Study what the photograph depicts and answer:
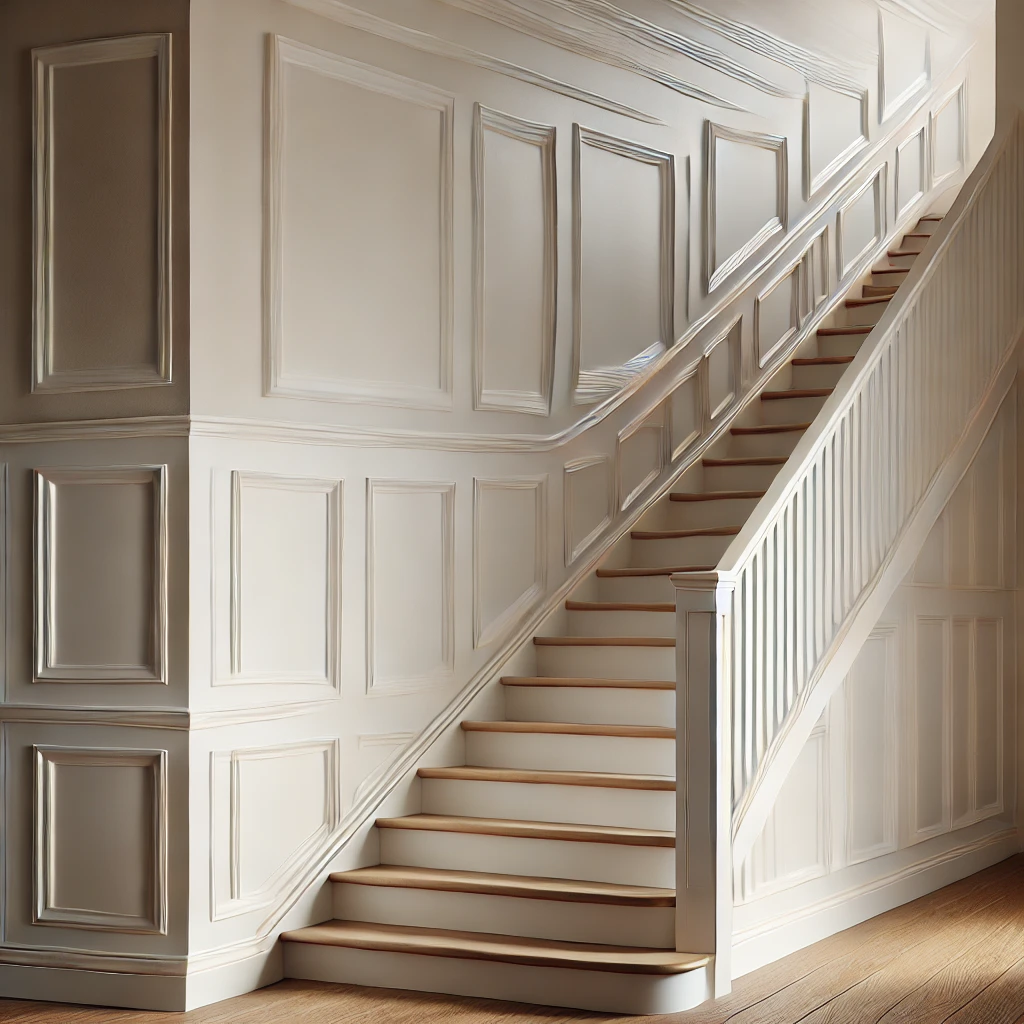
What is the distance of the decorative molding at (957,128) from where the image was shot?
8883 mm

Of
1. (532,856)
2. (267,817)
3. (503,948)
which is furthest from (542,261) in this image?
(503,948)

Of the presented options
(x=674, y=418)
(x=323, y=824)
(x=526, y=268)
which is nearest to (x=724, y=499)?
(x=674, y=418)

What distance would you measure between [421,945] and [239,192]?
2.42 metres

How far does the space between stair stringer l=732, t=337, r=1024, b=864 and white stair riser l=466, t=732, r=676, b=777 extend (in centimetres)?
42

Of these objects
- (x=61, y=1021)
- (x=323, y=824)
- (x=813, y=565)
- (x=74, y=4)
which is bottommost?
(x=61, y=1021)

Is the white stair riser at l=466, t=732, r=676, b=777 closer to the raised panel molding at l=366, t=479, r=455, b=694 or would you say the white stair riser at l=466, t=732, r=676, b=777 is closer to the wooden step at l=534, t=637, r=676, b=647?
the raised panel molding at l=366, t=479, r=455, b=694

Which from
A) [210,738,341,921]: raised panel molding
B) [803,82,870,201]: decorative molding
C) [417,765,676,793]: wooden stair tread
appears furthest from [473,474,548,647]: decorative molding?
[803,82,870,201]: decorative molding

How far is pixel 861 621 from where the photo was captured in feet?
17.7

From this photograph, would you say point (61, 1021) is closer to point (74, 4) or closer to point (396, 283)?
point (396, 283)

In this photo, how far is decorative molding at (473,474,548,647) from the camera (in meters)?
5.57

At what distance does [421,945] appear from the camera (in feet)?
14.8

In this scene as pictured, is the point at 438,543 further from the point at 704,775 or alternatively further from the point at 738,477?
the point at 738,477

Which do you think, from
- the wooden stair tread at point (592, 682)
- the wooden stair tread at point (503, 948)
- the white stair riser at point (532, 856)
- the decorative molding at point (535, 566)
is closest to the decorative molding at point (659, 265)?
the decorative molding at point (535, 566)

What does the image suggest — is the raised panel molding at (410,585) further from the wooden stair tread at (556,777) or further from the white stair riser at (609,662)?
the white stair riser at (609,662)
